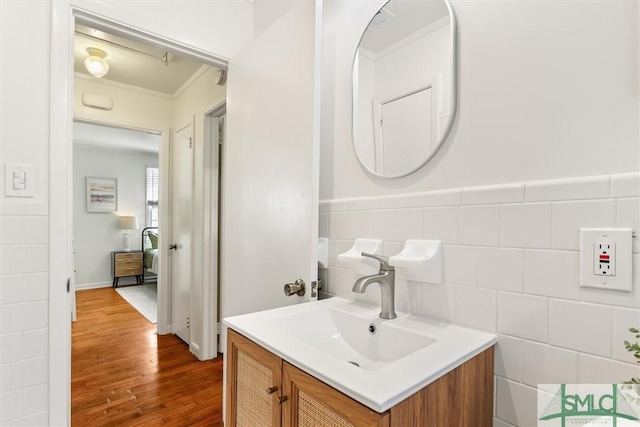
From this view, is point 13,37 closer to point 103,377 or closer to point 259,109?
point 259,109

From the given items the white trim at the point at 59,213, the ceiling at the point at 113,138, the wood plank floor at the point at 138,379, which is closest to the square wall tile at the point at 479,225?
the white trim at the point at 59,213

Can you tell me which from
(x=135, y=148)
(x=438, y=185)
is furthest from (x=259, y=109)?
(x=135, y=148)

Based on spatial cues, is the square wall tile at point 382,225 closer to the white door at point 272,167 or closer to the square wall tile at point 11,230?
the white door at point 272,167

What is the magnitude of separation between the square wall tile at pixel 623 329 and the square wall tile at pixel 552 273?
8 cm

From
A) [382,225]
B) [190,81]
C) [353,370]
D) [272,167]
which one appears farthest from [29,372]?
[190,81]

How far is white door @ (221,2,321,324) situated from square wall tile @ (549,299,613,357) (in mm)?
748

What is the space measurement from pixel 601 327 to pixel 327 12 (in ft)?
4.93

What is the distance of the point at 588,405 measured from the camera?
0.72 metres

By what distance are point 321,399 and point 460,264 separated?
553 millimetres

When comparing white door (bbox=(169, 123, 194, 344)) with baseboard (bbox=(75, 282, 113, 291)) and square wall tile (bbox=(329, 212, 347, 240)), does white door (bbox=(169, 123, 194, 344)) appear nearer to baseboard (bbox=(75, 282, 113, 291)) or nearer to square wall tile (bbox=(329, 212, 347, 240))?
square wall tile (bbox=(329, 212, 347, 240))

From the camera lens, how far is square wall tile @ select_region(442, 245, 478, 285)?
93 cm

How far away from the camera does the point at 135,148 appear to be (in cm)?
559

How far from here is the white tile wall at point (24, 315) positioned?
4.01 ft

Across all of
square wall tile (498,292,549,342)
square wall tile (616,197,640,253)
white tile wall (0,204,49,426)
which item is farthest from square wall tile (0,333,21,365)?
square wall tile (616,197,640,253)
